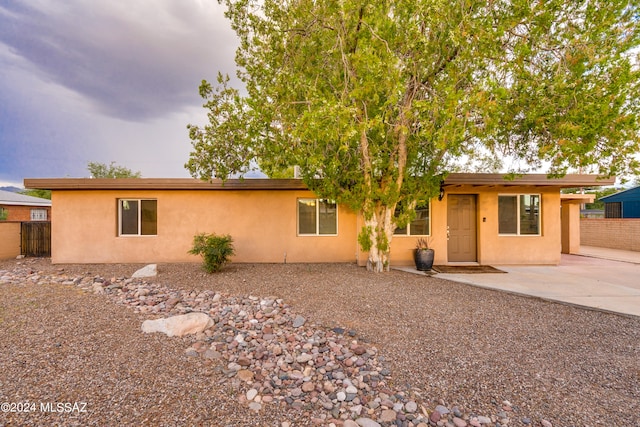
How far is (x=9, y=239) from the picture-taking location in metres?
9.41

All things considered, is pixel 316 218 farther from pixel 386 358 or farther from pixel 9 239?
pixel 9 239

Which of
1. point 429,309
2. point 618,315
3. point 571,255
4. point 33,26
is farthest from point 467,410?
point 33,26

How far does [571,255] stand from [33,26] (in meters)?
21.3

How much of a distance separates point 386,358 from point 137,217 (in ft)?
27.7

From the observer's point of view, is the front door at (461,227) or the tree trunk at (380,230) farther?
the front door at (461,227)

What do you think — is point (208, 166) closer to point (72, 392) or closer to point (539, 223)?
point (72, 392)

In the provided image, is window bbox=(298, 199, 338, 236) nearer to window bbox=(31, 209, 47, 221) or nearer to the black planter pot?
the black planter pot

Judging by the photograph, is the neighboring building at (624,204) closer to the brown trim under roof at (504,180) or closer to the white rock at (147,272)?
the brown trim under roof at (504,180)

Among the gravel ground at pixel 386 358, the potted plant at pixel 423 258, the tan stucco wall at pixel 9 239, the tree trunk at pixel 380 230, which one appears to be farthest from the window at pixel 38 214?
the potted plant at pixel 423 258

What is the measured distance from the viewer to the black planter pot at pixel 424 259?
288 inches

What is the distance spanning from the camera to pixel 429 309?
4395 mm

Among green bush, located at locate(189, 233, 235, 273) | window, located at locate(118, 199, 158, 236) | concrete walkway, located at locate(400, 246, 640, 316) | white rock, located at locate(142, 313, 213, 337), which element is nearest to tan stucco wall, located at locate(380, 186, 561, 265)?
concrete walkway, located at locate(400, 246, 640, 316)

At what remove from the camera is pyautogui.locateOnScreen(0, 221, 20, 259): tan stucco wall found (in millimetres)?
9250

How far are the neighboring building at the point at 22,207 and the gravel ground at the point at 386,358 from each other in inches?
682
